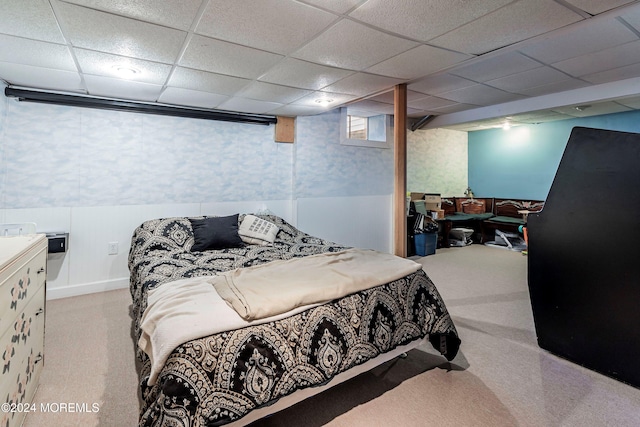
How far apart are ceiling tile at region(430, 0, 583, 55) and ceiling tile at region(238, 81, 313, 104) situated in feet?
5.10

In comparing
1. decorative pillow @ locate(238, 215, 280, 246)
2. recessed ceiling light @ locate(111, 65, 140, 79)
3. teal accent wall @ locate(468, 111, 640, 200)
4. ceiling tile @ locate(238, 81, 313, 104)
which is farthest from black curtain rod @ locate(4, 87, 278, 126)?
teal accent wall @ locate(468, 111, 640, 200)

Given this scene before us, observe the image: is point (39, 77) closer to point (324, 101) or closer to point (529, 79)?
point (324, 101)

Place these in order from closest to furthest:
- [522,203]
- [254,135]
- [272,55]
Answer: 1. [272,55]
2. [254,135]
3. [522,203]

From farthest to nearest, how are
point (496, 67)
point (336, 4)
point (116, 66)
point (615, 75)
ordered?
1. point (615, 75)
2. point (496, 67)
3. point (116, 66)
4. point (336, 4)

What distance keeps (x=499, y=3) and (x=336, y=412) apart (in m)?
2.51

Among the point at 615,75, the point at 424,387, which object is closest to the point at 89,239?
the point at 424,387

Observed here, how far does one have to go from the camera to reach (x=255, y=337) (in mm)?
1479

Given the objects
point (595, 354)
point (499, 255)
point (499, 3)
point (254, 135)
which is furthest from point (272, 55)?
point (499, 255)

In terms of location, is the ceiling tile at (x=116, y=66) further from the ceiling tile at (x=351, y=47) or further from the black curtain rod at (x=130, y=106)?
the ceiling tile at (x=351, y=47)

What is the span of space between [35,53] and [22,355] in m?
2.16

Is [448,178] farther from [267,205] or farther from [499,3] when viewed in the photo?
[499,3]

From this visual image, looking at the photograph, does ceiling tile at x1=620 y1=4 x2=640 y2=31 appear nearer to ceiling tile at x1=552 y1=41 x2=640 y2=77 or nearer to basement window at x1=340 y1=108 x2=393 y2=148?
ceiling tile at x1=552 y1=41 x2=640 y2=77

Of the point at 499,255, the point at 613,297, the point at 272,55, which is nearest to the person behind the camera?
the point at 613,297

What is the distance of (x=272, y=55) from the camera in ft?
8.07
